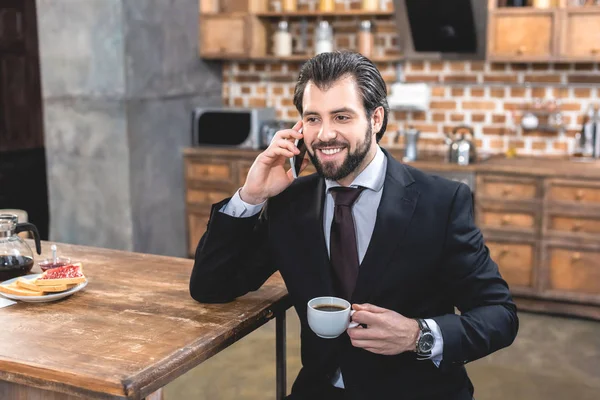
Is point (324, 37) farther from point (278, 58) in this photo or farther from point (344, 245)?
point (344, 245)

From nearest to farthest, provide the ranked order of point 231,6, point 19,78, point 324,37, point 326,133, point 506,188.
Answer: point 326,133, point 506,188, point 324,37, point 231,6, point 19,78

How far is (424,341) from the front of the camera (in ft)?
5.61

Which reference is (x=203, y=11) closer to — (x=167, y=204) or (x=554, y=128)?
(x=167, y=204)

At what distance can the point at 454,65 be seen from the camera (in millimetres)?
4938

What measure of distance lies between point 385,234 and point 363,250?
3.6 inches

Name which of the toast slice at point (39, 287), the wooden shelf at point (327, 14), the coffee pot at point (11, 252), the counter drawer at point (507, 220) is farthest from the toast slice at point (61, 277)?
the wooden shelf at point (327, 14)

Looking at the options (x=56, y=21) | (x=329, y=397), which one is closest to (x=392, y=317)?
(x=329, y=397)

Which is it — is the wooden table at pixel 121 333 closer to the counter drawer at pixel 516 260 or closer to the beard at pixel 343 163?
the beard at pixel 343 163

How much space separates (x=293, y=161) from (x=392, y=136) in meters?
3.30

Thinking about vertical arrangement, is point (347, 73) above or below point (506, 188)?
above

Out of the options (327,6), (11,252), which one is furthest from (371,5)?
(11,252)

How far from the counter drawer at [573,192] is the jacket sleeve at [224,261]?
2.62 m

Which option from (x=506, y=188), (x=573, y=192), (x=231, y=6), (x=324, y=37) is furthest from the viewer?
(x=231, y=6)

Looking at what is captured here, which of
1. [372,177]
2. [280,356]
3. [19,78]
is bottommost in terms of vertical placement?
[280,356]
